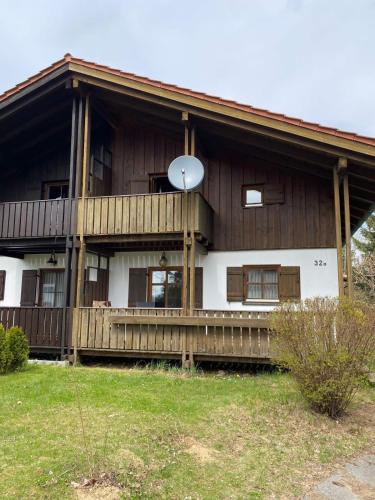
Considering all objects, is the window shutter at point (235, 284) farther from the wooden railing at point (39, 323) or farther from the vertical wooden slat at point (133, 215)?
the wooden railing at point (39, 323)

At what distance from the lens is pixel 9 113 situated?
36.3 ft

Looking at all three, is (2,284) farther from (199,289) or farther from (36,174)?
(199,289)

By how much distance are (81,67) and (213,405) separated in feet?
28.3

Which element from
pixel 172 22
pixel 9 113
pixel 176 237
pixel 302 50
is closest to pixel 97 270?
pixel 176 237

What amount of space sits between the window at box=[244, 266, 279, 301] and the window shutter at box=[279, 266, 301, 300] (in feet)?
0.51

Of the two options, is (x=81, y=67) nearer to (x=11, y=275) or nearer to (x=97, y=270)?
(x=97, y=270)

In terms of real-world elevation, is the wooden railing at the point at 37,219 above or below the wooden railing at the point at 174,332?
above

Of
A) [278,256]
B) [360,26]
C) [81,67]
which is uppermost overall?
[360,26]

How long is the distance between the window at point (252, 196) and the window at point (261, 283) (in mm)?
1744

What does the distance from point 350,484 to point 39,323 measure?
8087mm

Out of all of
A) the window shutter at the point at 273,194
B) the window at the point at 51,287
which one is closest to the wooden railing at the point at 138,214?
the window shutter at the point at 273,194

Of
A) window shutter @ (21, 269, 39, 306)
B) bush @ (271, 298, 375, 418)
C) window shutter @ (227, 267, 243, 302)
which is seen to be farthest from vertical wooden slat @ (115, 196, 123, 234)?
bush @ (271, 298, 375, 418)

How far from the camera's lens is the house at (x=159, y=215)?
30.0 ft

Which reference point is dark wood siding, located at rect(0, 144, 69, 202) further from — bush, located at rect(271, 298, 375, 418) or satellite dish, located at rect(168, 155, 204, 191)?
bush, located at rect(271, 298, 375, 418)
